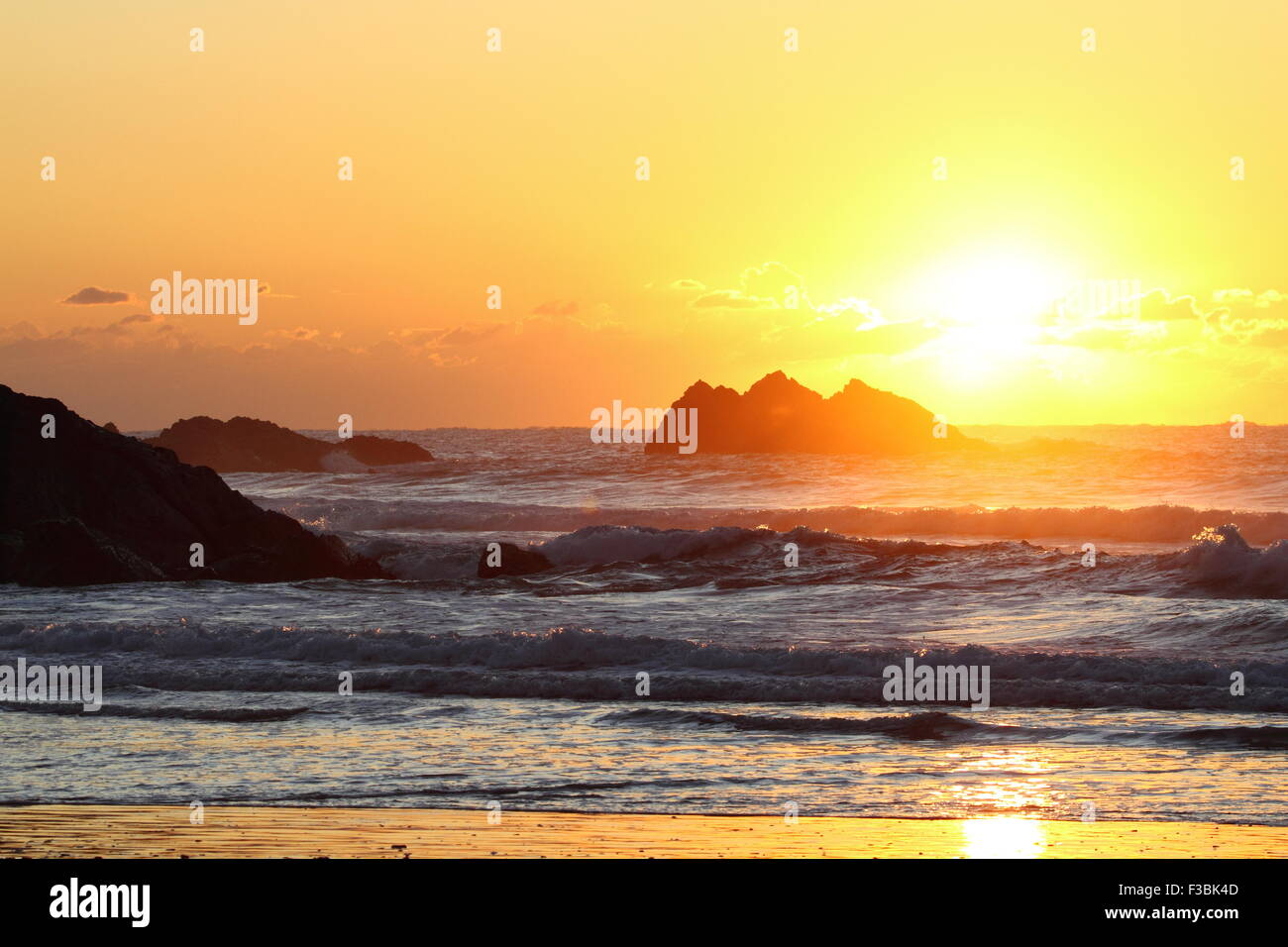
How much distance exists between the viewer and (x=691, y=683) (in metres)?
17.7

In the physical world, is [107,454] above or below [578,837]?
above

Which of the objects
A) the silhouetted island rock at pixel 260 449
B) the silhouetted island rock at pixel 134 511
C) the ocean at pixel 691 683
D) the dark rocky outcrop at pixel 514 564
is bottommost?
the ocean at pixel 691 683

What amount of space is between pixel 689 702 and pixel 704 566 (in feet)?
50.9

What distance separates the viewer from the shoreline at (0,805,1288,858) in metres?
9.44

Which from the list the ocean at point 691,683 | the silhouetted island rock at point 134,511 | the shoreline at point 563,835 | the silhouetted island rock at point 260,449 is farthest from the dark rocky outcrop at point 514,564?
the silhouetted island rock at point 260,449

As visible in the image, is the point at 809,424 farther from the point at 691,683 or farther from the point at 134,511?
the point at 691,683

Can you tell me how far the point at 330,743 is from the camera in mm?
13820

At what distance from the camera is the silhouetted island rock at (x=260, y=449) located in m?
104

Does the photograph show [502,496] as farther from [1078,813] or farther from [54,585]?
[1078,813]

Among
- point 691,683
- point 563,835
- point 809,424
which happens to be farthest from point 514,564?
point 809,424

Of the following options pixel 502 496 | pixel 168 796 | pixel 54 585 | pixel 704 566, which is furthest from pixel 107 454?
pixel 502 496

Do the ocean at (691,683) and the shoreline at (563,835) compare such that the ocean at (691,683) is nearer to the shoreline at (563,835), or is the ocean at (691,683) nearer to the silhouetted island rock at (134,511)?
the shoreline at (563,835)

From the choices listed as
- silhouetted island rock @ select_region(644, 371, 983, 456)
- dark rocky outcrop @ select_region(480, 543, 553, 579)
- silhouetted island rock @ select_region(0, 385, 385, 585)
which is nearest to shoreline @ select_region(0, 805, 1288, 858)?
silhouetted island rock @ select_region(0, 385, 385, 585)

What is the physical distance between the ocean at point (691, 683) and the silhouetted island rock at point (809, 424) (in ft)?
179
